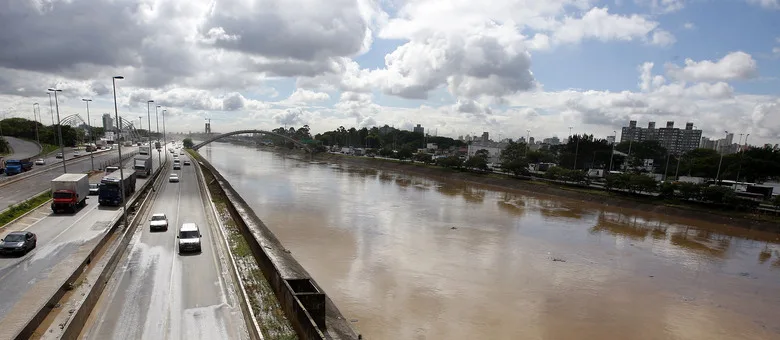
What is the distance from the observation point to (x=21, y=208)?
885 inches

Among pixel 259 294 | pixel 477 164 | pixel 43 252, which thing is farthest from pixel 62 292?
pixel 477 164

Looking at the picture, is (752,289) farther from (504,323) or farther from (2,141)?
(2,141)

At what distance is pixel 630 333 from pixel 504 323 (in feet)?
15.4

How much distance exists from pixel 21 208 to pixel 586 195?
174 feet

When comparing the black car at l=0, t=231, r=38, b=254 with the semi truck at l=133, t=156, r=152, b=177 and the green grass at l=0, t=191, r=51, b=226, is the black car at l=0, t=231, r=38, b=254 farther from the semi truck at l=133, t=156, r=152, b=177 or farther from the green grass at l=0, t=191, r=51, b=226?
the semi truck at l=133, t=156, r=152, b=177

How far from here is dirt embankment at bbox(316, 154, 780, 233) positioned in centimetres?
3766

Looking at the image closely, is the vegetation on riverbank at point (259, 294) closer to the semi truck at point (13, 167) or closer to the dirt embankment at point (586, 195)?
the semi truck at point (13, 167)

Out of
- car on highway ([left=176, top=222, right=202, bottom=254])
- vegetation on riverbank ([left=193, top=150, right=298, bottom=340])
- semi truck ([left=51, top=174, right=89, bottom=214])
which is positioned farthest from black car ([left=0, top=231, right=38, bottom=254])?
semi truck ([left=51, top=174, right=89, bottom=214])

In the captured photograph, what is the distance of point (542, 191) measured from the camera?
182 feet

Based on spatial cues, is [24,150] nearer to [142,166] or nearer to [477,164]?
[142,166]

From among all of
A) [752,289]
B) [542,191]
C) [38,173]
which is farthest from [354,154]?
[752,289]

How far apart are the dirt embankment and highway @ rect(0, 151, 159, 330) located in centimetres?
4851

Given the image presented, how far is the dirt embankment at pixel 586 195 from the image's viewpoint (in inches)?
1483

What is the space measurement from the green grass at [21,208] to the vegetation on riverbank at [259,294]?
10784 millimetres
